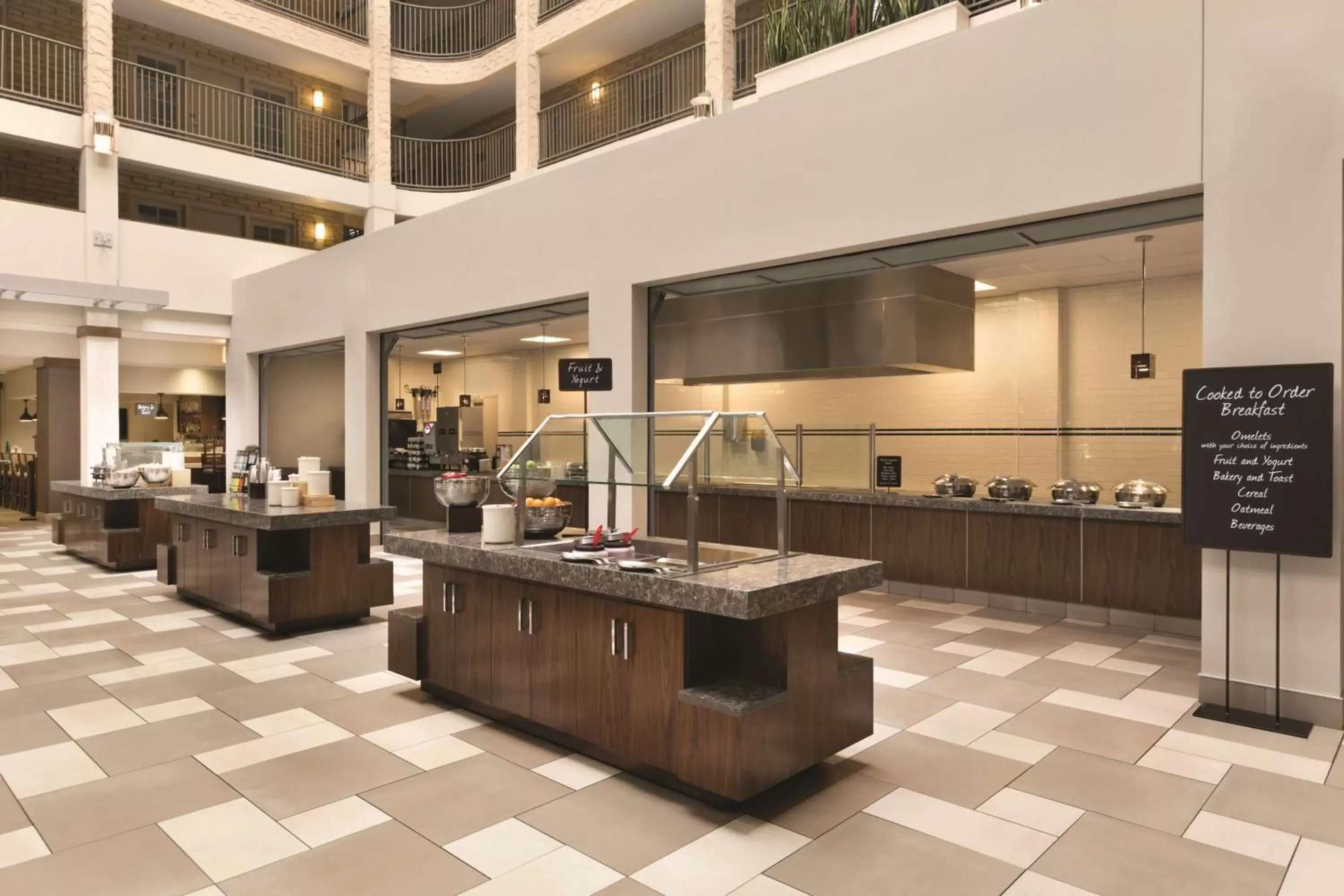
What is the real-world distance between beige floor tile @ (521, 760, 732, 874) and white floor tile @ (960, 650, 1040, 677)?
8.09ft

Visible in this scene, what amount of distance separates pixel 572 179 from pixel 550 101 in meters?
9.14

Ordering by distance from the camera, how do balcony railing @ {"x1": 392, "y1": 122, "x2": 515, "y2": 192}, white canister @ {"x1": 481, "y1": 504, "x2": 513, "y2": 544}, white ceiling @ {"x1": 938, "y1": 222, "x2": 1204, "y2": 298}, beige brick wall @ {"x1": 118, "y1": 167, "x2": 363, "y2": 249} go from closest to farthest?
white canister @ {"x1": 481, "y1": 504, "x2": 513, "y2": 544} → white ceiling @ {"x1": 938, "y1": 222, "x2": 1204, "y2": 298} → beige brick wall @ {"x1": 118, "y1": 167, "x2": 363, "y2": 249} → balcony railing @ {"x1": 392, "y1": 122, "x2": 515, "y2": 192}

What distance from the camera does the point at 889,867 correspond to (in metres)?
2.63

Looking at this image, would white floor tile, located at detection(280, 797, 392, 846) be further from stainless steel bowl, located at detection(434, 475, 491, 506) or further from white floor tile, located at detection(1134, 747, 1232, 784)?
white floor tile, located at detection(1134, 747, 1232, 784)

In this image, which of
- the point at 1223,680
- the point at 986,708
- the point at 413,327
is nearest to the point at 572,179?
the point at 413,327

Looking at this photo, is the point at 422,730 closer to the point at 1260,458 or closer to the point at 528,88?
the point at 1260,458

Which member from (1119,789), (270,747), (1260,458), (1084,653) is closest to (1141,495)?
(1084,653)

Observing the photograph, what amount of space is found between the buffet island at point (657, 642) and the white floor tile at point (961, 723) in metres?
0.50

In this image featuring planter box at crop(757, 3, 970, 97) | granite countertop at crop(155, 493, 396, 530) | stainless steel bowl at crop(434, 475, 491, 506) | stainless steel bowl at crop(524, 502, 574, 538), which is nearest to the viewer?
stainless steel bowl at crop(524, 502, 574, 538)

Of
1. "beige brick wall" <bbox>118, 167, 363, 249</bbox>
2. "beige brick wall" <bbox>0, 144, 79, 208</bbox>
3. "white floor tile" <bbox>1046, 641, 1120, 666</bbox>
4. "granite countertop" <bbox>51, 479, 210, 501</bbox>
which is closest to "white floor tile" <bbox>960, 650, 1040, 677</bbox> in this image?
"white floor tile" <bbox>1046, 641, 1120, 666</bbox>

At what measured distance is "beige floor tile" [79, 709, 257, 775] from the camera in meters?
3.53

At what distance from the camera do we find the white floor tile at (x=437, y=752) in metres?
3.48

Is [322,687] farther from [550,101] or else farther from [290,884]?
[550,101]

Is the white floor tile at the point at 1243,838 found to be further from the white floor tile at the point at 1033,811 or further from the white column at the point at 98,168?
the white column at the point at 98,168
